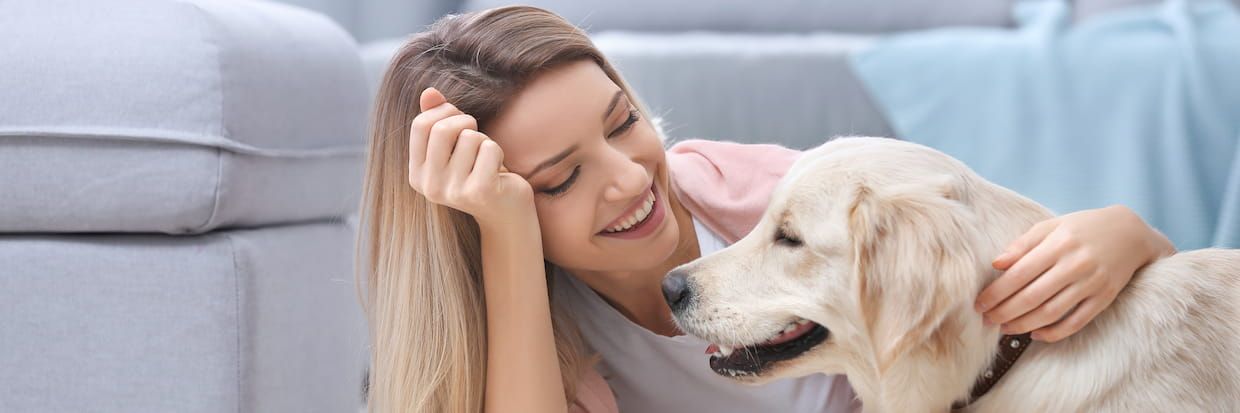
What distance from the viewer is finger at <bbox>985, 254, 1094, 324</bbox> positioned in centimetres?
106

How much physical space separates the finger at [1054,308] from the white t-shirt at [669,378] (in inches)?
18.8

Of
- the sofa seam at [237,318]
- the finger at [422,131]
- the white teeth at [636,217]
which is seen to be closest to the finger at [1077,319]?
the white teeth at [636,217]

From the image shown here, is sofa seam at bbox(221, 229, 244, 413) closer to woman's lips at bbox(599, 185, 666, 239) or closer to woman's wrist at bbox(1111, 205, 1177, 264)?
woman's lips at bbox(599, 185, 666, 239)

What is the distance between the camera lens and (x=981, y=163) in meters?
2.61

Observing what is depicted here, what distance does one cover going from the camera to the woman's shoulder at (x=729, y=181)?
1.52 meters

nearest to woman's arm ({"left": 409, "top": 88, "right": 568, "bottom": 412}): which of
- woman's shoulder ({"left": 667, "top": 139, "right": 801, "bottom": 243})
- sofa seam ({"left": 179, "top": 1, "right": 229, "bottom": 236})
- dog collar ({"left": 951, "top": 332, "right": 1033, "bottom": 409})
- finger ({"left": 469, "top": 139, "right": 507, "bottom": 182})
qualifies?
finger ({"left": 469, "top": 139, "right": 507, "bottom": 182})

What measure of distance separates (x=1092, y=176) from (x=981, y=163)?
26cm

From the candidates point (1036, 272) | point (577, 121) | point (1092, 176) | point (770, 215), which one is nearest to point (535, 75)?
point (577, 121)

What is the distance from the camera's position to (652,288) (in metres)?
1.58

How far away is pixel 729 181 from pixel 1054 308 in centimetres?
60

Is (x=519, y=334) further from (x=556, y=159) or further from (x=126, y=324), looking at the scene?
(x=126, y=324)

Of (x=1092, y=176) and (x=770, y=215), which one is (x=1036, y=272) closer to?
(x=770, y=215)

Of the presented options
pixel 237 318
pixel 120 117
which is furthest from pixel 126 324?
pixel 120 117

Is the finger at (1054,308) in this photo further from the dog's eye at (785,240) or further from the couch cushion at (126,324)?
the couch cushion at (126,324)
